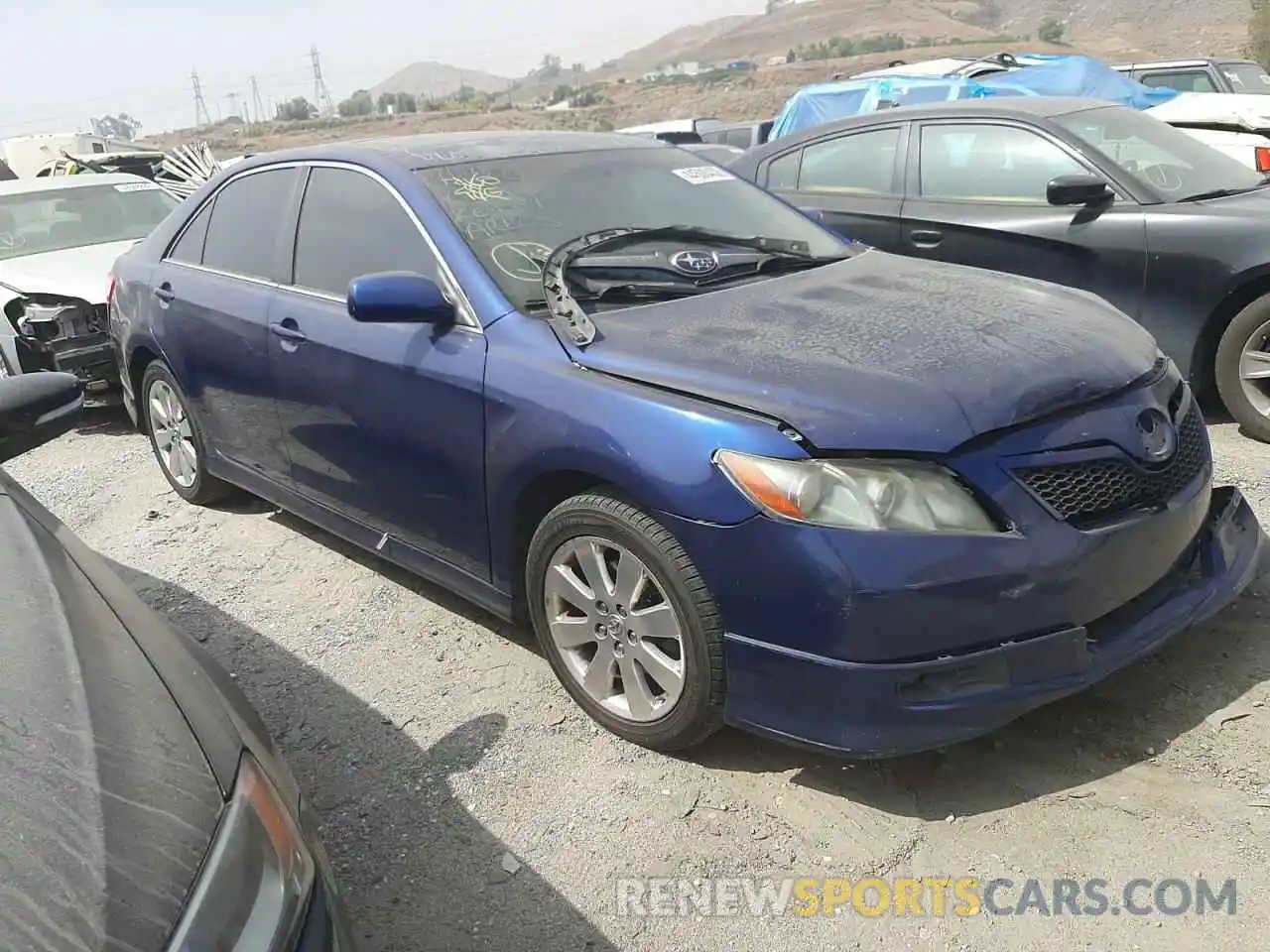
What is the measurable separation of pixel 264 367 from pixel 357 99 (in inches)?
4432

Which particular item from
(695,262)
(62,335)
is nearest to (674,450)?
(695,262)

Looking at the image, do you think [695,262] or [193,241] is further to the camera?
[193,241]

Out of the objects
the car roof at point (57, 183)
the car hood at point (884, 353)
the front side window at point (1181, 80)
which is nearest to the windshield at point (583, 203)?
the car hood at point (884, 353)

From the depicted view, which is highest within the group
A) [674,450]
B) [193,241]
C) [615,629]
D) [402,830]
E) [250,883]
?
[193,241]

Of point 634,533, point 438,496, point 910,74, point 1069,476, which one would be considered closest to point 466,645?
point 438,496

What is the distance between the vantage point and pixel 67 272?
6750 millimetres

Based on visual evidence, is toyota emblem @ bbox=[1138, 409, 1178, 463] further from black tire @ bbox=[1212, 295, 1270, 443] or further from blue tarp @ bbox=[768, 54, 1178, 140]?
blue tarp @ bbox=[768, 54, 1178, 140]

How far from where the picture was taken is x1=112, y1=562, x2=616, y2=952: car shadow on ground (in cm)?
238

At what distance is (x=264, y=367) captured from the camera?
393 centimetres

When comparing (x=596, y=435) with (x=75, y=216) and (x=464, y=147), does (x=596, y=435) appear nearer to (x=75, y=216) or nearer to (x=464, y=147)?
(x=464, y=147)

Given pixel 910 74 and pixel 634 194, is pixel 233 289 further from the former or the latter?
pixel 910 74

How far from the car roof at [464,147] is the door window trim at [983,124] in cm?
213

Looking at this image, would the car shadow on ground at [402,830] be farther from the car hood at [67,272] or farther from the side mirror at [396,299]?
the car hood at [67,272]

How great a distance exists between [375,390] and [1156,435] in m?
2.31
